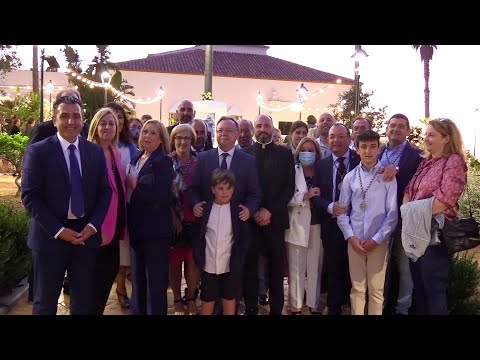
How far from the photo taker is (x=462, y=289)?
5.02 metres

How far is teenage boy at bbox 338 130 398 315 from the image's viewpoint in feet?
14.2

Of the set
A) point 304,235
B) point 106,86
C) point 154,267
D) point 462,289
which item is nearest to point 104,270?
point 154,267

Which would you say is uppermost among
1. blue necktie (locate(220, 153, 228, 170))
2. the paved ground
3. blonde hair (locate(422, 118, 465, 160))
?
blonde hair (locate(422, 118, 465, 160))

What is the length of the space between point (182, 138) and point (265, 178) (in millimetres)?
906

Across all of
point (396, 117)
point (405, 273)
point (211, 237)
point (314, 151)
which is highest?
point (396, 117)

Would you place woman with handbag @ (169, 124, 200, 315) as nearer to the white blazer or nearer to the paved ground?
the paved ground

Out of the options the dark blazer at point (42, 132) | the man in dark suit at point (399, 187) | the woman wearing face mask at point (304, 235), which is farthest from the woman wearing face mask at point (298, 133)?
the dark blazer at point (42, 132)

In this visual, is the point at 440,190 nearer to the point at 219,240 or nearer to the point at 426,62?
the point at 219,240

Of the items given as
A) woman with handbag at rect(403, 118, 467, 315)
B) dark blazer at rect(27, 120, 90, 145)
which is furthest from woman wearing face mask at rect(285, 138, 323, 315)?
dark blazer at rect(27, 120, 90, 145)

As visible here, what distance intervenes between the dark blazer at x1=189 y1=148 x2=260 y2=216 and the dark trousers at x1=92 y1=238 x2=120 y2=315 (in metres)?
0.84

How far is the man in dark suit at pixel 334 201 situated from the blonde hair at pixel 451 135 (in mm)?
1117

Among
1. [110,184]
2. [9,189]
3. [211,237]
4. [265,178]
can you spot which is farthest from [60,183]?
[9,189]

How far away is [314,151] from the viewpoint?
495 cm
